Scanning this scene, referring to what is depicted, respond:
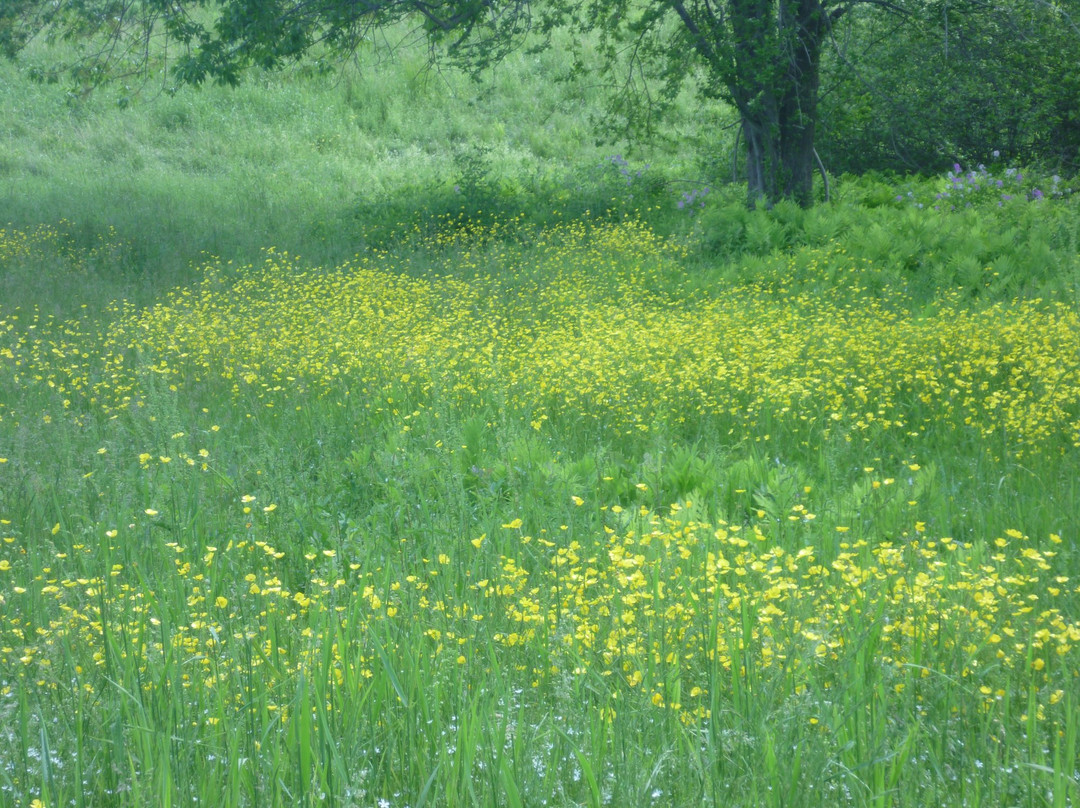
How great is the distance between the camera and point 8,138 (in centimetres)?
2358

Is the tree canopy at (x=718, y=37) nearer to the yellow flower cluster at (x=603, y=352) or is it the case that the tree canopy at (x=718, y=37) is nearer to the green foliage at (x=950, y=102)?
the green foliage at (x=950, y=102)

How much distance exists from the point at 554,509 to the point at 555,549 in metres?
0.37

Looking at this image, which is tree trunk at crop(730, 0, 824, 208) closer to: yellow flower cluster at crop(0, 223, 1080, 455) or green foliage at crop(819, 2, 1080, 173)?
green foliage at crop(819, 2, 1080, 173)

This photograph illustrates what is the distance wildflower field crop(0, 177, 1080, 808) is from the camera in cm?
192

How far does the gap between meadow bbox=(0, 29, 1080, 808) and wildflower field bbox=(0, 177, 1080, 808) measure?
0.02 metres

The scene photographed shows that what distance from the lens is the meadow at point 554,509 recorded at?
1946 mm

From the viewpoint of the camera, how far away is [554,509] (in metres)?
4.02

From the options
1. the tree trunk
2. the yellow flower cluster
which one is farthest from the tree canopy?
the yellow flower cluster

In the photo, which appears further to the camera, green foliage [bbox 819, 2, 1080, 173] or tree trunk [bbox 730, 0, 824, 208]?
green foliage [bbox 819, 2, 1080, 173]

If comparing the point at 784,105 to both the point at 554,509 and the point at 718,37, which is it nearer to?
the point at 718,37

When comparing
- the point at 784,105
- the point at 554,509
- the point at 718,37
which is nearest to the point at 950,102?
the point at 784,105

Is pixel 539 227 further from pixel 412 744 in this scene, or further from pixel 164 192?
pixel 412 744

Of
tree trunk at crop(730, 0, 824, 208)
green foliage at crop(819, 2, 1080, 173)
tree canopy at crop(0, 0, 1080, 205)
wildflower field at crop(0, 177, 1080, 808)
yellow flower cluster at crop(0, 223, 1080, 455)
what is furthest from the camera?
green foliage at crop(819, 2, 1080, 173)

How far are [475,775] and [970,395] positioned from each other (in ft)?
16.0
